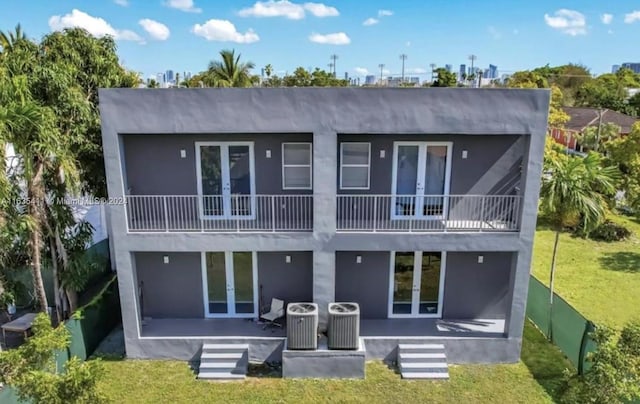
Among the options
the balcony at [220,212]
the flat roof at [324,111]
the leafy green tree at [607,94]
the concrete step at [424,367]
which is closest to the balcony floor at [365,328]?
the concrete step at [424,367]

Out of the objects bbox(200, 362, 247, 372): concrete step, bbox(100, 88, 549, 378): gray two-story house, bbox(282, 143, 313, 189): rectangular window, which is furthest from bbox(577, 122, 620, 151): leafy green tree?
bbox(200, 362, 247, 372): concrete step

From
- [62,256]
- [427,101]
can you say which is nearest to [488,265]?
[427,101]

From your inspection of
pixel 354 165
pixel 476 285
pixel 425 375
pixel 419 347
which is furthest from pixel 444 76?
pixel 425 375

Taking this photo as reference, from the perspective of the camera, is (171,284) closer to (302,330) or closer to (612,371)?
(302,330)

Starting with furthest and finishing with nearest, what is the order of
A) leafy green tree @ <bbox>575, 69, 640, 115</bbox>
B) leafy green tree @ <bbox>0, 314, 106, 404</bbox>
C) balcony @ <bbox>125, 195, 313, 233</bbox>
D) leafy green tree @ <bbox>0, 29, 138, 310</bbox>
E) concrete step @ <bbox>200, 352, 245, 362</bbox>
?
1. leafy green tree @ <bbox>575, 69, 640, 115</bbox>
2. balcony @ <bbox>125, 195, 313, 233</bbox>
3. concrete step @ <bbox>200, 352, 245, 362</bbox>
4. leafy green tree @ <bbox>0, 29, 138, 310</bbox>
5. leafy green tree @ <bbox>0, 314, 106, 404</bbox>

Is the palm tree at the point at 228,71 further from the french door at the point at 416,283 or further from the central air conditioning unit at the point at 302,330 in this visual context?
the central air conditioning unit at the point at 302,330

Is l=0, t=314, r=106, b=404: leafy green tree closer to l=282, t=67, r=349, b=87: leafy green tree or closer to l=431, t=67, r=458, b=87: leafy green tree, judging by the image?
l=431, t=67, r=458, b=87: leafy green tree
